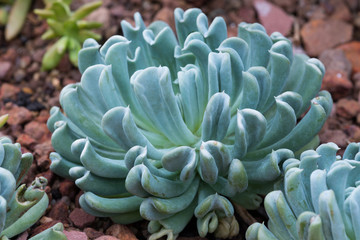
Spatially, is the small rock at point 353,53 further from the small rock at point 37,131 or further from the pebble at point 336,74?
the small rock at point 37,131

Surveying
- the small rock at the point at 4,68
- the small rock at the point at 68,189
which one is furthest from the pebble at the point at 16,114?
the small rock at the point at 68,189

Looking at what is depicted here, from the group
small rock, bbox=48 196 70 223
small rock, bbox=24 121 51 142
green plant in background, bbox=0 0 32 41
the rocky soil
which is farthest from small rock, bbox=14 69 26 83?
small rock, bbox=48 196 70 223

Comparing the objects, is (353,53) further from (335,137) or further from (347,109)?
(335,137)

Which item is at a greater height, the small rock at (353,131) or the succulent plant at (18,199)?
the succulent plant at (18,199)

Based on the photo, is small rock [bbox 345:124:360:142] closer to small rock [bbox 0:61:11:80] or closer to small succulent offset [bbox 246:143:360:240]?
small succulent offset [bbox 246:143:360:240]

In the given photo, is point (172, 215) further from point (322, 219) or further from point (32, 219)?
point (322, 219)

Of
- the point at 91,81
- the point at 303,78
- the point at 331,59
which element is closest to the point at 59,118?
the point at 91,81
